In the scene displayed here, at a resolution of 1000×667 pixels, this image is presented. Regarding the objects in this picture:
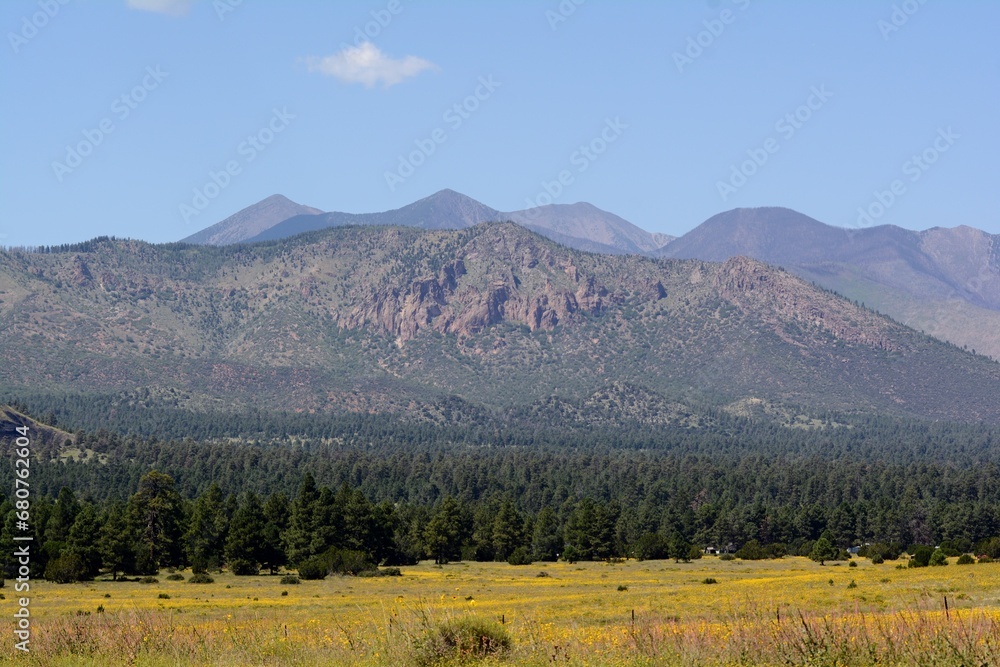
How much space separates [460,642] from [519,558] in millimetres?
85854

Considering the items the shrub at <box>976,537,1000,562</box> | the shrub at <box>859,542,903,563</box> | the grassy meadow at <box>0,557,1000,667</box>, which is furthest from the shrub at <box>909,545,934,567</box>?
the grassy meadow at <box>0,557,1000,667</box>

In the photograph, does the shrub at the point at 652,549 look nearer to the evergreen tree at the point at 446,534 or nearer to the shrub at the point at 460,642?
the evergreen tree at the point at 446,534

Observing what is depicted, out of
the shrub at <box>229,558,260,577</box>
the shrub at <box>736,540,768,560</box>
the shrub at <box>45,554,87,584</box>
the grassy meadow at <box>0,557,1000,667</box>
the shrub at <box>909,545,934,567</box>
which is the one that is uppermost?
the grassy meadow at <box>0,557,1000,667</box>

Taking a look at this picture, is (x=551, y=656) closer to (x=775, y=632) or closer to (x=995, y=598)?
(x=775, y=632)

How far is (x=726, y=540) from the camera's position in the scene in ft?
458

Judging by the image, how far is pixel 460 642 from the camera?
953 inches

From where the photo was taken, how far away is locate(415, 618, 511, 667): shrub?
24.0 meters

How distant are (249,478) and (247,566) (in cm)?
9632

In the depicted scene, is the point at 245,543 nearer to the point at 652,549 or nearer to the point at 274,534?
the point at 274,534

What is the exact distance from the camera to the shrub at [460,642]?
24.0 m

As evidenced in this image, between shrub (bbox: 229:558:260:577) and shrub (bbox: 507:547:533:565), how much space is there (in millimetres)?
27113

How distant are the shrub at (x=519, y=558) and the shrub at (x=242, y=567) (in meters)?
27.1

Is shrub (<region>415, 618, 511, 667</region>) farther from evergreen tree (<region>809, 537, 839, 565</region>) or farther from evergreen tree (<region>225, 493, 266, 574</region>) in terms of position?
evergreen tree (<region>809, 537, 839, 565</region>)

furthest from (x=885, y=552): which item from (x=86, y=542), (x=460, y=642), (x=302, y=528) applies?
(x=460, y=642)
